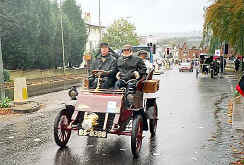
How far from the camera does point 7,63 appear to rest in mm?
33719

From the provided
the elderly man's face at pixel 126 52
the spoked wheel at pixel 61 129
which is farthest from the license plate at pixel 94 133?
the elderly man's face at pixel 126 52

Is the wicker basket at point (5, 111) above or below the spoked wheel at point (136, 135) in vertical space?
below

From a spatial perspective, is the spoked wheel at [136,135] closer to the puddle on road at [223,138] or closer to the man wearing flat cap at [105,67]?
the man wearing flat cap at [105,67]

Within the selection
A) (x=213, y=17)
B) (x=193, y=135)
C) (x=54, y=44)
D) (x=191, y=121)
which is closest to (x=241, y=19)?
(x=213, y=17)

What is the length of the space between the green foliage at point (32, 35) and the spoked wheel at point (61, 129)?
1080 inches

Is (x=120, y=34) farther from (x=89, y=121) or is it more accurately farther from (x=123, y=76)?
(x=89, y=121)

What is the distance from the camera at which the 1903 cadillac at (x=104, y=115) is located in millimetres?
6336

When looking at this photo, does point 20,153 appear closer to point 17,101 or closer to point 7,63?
point 17,101

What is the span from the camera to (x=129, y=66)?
767 cm

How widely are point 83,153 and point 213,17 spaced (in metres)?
20.9

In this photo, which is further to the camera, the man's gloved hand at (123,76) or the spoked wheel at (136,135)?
the man's gloved hand at (123,76)

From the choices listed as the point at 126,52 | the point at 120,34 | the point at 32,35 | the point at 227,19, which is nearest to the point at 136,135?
the point at 126,52

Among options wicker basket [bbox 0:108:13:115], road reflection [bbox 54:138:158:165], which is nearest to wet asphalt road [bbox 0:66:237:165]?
road reflection [bbox 54:138:158:165]

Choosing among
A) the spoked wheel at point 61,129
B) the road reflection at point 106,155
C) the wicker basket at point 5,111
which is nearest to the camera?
the road reflection at point 106,155
